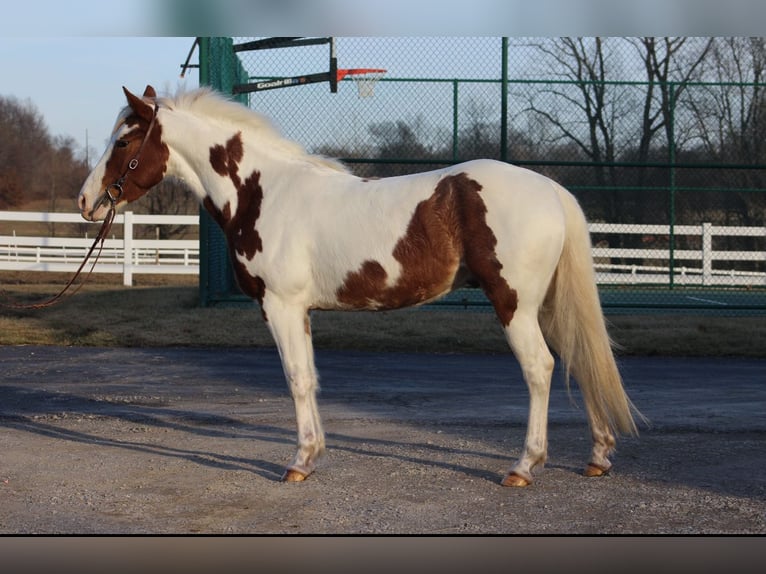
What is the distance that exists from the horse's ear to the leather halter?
0.10ft

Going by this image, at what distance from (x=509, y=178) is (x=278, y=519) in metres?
2.26

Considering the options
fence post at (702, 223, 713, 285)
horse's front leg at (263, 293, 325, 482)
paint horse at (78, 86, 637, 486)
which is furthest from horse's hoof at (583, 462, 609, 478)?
fence post at (702, 223, 713, 285)

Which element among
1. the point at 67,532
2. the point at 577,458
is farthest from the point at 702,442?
the point at 67,532

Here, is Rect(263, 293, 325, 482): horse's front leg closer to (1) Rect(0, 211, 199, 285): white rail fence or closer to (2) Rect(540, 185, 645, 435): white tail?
(2) Rect(540, 185, 645, 435): white tail

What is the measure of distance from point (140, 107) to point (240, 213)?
0.91 metres

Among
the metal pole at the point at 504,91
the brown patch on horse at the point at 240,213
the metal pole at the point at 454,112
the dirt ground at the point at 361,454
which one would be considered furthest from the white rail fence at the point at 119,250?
the brown patch on horse at the point at 240,213

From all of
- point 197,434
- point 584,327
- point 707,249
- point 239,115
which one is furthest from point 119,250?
point 584,327

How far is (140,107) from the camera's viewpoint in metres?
6.12

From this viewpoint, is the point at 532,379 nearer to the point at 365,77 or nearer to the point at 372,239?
the point at 372,239

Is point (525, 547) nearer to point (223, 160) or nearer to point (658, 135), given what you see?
point (223, 160)

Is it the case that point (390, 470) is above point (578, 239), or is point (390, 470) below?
below

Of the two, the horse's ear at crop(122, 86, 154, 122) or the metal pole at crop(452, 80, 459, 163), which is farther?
the metal pole at crop(452, 80, 459, 163)

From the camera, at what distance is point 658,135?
16.4 meters

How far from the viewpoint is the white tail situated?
5.77 metres
